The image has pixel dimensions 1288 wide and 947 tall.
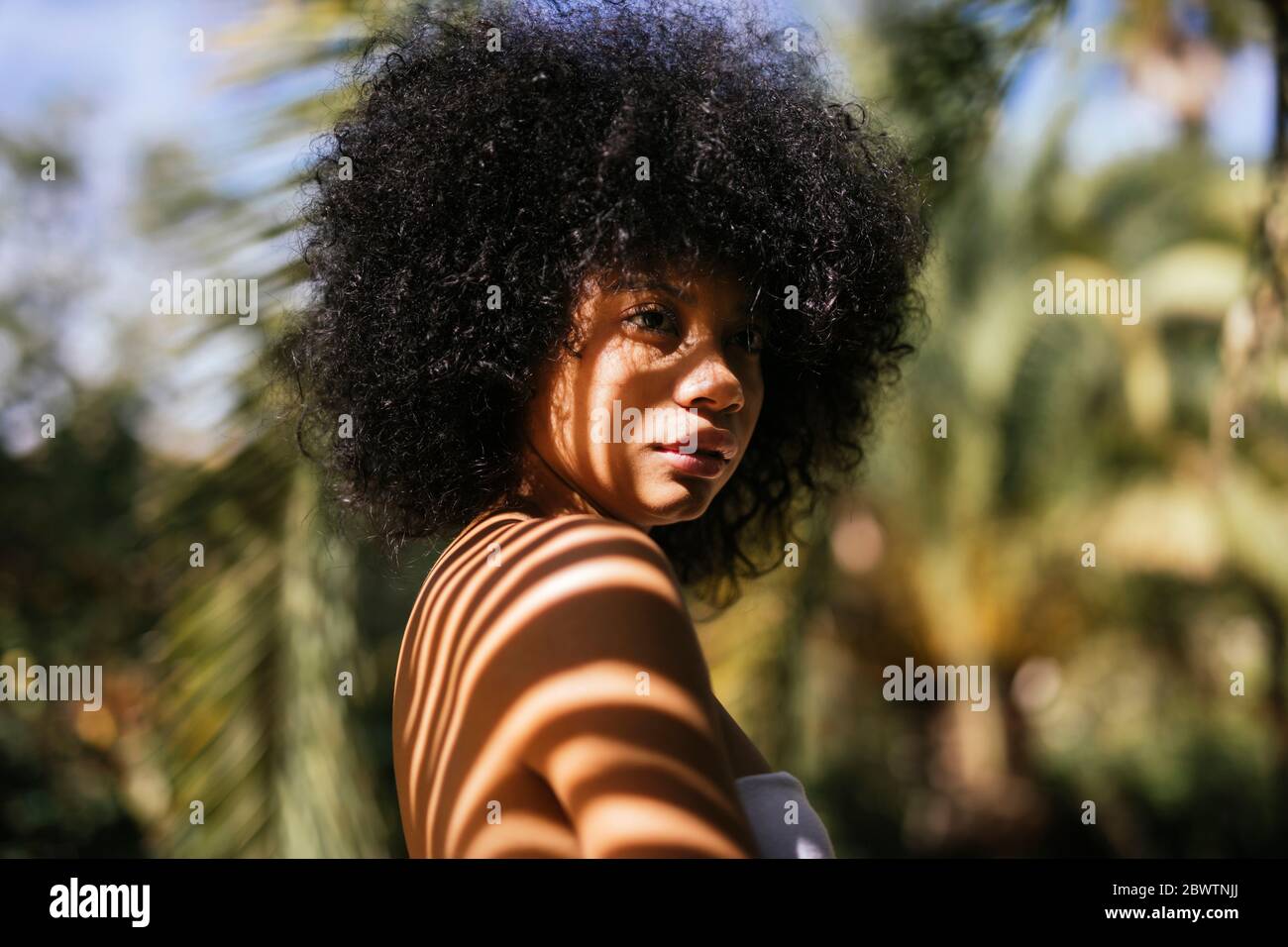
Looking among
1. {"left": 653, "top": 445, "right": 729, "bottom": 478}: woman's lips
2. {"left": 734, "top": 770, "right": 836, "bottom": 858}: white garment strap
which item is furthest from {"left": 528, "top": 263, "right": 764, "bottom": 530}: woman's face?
{"left": 734, "top": 770, "right": 836, "bottom": 858}: white garment strap

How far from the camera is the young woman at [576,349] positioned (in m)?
1.29

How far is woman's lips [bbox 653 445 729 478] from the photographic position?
155 centimetres

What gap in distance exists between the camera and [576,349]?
163 centimetres

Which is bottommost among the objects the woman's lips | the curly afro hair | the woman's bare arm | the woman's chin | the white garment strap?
the white garment strap

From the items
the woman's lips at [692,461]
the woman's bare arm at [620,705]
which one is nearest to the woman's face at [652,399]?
the woman's lips at [692,461]

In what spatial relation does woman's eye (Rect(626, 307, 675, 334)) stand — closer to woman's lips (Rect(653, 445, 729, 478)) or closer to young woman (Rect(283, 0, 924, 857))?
young woman (Rect(283, 0, 924, 857))

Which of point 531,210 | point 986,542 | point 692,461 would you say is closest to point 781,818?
point 692,461

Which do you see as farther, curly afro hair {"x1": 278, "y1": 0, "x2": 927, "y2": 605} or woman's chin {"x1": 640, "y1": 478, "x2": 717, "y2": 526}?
curly afro hair {"x1": 278, "y1": 0, "x2": 927, "y2": 605}

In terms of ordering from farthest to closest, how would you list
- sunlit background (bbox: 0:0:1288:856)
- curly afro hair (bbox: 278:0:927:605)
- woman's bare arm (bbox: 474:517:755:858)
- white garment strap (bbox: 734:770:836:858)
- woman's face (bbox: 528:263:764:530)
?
sunlit background (bbox: 0:0:1288:856) < curly afro hair (bbox: 278:0:927:605) < woman's face (bbox: 528:263:764:530) < white garment strap (bbox: 734:770:836:858) < woman's bare arm (bbox: 474:517:755:858)

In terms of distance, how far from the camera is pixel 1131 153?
34.1 feet

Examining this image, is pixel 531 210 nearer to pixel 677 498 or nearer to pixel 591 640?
pixel 677 498

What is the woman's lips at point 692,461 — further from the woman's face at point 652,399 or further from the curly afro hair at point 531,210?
the curly afro hair at point 531,210

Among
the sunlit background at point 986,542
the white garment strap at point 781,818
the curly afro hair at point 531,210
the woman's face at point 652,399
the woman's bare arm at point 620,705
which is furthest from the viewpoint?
the sunlit background at point 986,542

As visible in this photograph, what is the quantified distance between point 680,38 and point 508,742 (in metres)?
1.13
